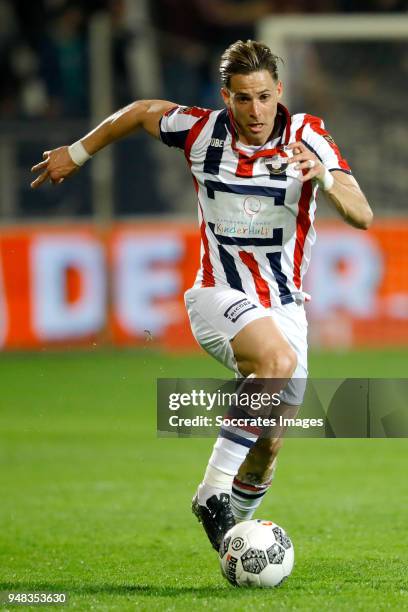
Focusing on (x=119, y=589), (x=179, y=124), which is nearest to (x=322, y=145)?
(x=179, y=124)

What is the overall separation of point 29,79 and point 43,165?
31.5 ft

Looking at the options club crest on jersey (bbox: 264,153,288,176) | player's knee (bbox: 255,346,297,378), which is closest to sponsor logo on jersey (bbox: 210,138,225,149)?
club crest on jersey (bbox: 264,153,288,176)

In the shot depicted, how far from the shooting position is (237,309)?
17.0 ft

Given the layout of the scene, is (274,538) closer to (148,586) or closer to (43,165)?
(148,586)

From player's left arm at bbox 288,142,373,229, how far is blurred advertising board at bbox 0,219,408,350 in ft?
28.1

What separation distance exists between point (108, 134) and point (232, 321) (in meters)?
1.10

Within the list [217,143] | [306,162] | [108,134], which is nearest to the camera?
[306,162]

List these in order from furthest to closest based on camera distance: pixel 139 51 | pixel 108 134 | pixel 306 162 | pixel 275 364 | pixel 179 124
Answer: pixel 139 51 < pixel 108 134 < pixel 179 124 < pixel 275 364 < pixel 306 162

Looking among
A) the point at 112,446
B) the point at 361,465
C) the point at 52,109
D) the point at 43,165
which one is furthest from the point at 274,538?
the point at 52,109

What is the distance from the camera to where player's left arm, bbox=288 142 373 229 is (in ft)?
15.4

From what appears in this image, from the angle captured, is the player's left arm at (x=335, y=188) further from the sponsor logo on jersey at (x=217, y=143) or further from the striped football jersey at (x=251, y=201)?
the sponsor logo on jersey at (x=217, y=143)

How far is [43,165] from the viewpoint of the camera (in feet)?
18.4

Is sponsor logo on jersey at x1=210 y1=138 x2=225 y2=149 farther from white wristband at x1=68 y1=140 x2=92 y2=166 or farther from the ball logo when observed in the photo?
the ball logo

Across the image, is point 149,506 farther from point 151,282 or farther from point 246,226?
point 151,282
